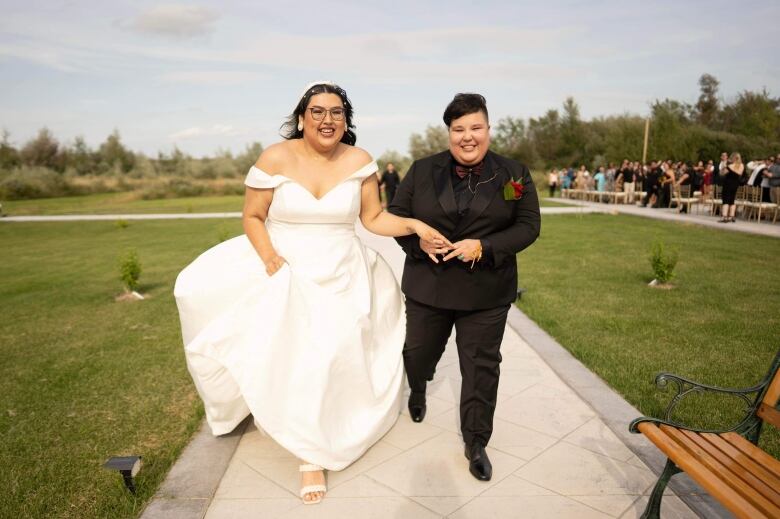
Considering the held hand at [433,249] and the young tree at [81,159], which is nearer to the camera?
the held hand at [433,249]

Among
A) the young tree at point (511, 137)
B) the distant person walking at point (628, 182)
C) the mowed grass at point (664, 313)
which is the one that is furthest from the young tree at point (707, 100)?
the mowed grass at point (664, 313)

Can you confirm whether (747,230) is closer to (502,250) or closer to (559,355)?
(559,355)

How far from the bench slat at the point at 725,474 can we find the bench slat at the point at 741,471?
0.06 feet

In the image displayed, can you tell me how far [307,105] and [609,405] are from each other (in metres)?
3.27

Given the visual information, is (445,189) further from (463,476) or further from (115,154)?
(115,154)

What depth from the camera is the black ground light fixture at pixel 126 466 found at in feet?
10.5

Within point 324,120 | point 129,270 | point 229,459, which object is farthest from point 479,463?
point 129,270

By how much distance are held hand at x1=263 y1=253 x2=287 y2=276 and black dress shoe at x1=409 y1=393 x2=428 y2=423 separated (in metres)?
1.52

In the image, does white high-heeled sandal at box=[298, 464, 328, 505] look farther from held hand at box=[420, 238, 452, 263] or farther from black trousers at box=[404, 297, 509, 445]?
held hand at box=[420, 238, 452, 263]

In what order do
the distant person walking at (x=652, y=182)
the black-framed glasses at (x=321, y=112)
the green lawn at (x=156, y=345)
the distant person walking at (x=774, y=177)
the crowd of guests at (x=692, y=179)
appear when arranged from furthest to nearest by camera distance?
1. the distant person walking at (x=652, y=182)
2. the crowd of guests at (x=692, y=179)
3. the distant person walking at (x=774, y=177)
4. the green lawn at (x=156, y=345)
5. the black-framed glasses at (x=321, y=112)

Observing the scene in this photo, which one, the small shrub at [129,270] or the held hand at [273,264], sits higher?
the held hand at [273,264]

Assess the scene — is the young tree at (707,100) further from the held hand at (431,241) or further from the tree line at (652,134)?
the held hand at (431,241)

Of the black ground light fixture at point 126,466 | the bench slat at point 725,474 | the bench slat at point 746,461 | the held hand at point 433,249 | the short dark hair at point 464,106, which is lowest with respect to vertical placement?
the black ground light fixture at point 126,466

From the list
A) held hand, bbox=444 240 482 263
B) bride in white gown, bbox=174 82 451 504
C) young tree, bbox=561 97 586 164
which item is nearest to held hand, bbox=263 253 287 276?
bride in white gown, bbox=174 82 451 504
